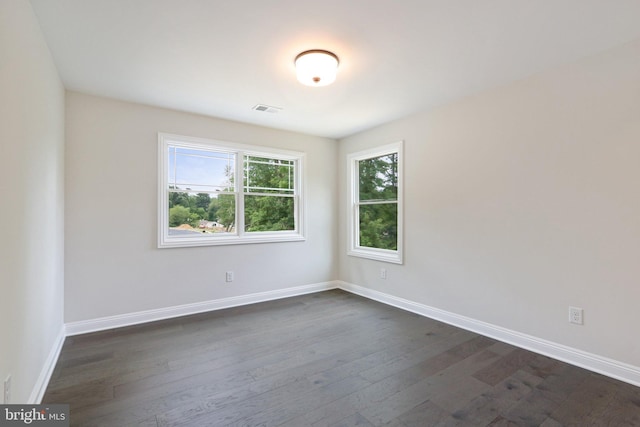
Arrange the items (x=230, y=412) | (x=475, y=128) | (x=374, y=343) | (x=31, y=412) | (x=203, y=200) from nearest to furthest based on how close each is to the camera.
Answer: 1. (x=31, y=412)
2. (x=230, y=412)
3. (x=374, y=343)
4. (x=475, y=128)
5. (x=203, y=200)

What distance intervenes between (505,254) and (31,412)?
369 cm

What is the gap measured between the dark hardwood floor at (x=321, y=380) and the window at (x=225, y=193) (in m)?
1.19

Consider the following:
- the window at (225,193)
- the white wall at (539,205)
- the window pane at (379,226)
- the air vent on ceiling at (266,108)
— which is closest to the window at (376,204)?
the window pane at (379,226)

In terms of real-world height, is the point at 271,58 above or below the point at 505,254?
above

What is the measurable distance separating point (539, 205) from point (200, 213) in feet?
12.0

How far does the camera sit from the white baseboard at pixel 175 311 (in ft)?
10.4

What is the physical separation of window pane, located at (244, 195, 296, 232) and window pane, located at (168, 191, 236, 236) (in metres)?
0.23

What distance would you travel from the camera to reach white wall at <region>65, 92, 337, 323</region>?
314cm

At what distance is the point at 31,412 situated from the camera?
1736 mm

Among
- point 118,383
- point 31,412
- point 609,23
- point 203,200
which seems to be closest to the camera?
point 31,412

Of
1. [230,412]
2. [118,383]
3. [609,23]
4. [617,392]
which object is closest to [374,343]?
[230,412]

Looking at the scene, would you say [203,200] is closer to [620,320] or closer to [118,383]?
[118,383]

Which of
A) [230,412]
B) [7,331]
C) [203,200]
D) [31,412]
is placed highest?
[203,200]

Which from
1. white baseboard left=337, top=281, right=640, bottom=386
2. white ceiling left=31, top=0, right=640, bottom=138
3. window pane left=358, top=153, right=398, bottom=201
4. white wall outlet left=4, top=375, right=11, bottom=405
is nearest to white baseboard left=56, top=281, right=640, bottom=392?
white baseboard left=337, top=281, right=640, bottom=386
